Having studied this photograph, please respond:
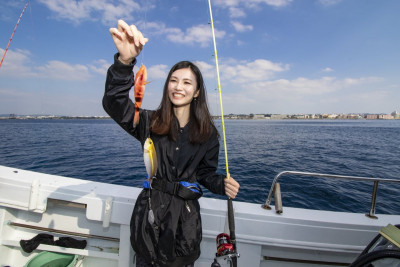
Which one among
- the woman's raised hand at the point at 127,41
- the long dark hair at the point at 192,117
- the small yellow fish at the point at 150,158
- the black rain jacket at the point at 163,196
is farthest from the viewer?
the long dark hair at the point at 192,117

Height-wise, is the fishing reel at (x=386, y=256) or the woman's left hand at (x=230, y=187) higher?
the woman's left hand at (x=230, y=187)

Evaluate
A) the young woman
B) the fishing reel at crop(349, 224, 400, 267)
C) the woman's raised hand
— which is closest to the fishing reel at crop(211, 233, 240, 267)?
the young woman

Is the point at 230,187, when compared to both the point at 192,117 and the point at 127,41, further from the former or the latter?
the point at 127,41

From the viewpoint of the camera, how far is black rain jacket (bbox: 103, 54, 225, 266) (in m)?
1.45

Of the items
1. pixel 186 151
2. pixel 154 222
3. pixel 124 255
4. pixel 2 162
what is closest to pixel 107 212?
pixel 124 255

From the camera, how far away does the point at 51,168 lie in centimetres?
1079

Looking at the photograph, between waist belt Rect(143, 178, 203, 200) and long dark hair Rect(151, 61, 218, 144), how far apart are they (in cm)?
42

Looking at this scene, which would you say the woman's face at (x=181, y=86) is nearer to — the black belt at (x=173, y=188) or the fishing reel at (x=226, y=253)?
the black belt at (x=173, y=188)

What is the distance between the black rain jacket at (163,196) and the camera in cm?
145

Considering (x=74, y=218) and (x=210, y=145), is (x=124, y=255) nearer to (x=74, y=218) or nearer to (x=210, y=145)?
(x=74, y=218)

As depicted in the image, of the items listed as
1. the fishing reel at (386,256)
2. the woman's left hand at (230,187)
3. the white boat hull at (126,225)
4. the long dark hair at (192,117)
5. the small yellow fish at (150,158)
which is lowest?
the white boat hull at (126,225)

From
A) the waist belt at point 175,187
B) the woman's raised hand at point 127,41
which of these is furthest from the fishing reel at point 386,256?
the woman's raised hand at point 127,41

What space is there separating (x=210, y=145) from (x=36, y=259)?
278 cm

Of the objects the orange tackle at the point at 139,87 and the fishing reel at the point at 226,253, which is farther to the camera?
the fishing reel at the point at 226,253
